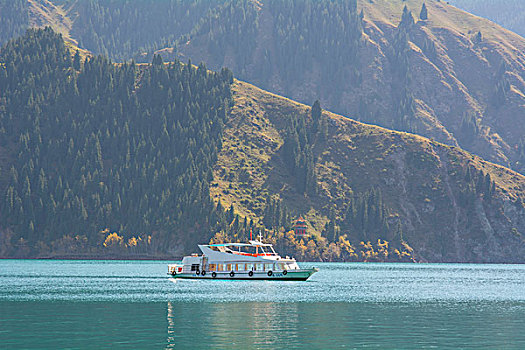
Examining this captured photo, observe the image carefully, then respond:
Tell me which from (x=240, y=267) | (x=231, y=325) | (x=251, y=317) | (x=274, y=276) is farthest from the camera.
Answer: (x=240, y=267)

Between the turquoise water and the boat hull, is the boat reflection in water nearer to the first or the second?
the turquoise water

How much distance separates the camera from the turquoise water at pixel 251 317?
8062cm

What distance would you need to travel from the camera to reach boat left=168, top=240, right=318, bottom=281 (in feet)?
598

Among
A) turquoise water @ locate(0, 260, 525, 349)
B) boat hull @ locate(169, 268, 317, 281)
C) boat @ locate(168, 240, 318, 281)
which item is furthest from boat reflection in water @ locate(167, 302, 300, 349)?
boat @ locate(168, 240, 318, 281)

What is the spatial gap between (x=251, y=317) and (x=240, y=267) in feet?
276

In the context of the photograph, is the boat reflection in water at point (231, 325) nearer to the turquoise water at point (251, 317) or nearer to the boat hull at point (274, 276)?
the turquoise water at point (251, 317)

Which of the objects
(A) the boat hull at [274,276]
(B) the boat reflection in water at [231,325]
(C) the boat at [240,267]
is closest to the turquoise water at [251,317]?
(B) the boat reflection in water at [231,325]

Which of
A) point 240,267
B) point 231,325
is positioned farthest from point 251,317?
point 240,267

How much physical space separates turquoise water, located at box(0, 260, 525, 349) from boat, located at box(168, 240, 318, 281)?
14189mm

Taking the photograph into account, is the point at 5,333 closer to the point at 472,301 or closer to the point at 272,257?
the point at 472,301

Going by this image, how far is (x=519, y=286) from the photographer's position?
641 feet

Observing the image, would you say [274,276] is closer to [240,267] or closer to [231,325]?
[240,267]

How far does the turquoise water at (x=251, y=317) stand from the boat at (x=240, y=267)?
14.2 m

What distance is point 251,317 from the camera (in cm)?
10412
